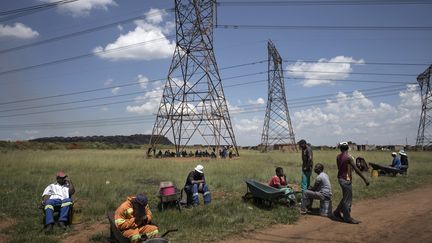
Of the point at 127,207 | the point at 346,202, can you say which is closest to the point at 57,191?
the point at 127,207

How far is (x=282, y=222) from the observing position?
962 centimetres

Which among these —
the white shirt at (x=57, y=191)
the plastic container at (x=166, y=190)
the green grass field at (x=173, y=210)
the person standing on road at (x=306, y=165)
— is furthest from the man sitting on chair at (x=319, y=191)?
the white shirt at (x=57, y=191)

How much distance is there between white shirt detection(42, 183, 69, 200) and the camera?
9367 mm

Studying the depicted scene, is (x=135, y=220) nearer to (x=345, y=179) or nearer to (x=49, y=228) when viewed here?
(x=49, y=228)

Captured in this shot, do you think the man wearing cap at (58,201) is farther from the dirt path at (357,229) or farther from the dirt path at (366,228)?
the dirt path at (366,228)

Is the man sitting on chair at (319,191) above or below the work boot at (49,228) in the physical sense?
above

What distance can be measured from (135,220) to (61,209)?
3177 mm

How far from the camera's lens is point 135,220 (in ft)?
22.5

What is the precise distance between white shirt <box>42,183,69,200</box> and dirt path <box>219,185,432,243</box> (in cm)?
425

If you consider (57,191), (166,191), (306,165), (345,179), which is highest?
(306,165)

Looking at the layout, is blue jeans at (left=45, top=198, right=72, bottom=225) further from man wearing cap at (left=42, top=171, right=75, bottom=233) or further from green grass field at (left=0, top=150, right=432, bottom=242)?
green grass field at (left=0, top=150, right=432, bottom=242)

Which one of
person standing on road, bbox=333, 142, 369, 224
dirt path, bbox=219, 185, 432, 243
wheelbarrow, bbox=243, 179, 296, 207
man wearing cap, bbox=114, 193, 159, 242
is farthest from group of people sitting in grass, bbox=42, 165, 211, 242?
person standing on road, bbox=333, 142, 369, 224

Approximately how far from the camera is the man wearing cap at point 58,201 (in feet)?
29.2

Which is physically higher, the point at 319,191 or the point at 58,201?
the point at 319,191
